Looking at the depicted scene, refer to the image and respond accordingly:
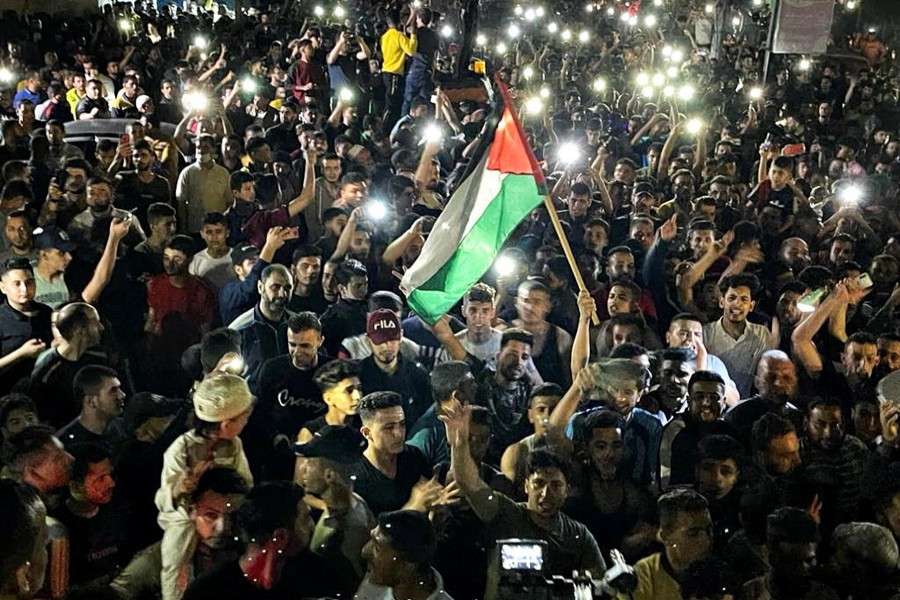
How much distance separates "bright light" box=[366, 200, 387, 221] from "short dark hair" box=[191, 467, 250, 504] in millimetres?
3927

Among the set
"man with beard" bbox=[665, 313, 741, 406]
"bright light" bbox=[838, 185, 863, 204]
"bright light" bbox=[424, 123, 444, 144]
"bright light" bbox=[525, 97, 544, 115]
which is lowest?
"man with beard" bbox=[665, 313, 741, 406]

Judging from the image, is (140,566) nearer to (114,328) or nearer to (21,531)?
(21,531)

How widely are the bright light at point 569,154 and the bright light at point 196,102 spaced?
402 centimetres

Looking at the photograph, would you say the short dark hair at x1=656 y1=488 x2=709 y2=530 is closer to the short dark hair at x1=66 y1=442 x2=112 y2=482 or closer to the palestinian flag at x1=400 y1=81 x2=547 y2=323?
the palestinian flag at x1=400 y1=81 x2=547 y2=323

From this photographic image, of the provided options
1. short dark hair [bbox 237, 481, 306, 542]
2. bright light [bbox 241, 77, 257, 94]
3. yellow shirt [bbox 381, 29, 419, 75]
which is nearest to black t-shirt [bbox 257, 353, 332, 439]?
short dark hair [bbox 237, 481, 306, 542]

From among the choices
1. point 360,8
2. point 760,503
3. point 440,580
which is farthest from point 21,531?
point 360,8

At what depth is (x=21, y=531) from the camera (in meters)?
→ 2.73

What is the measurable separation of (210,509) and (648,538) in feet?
6.40

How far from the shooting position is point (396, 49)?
13.4 metres

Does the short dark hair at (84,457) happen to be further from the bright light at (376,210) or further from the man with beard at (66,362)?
the bright light at (376,210)

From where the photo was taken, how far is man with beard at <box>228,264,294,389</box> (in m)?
5.68

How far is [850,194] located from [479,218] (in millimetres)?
5528

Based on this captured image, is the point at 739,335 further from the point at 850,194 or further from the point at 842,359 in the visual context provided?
the point at 850,194

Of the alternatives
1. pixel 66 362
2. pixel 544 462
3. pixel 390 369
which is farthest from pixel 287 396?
pixel 544 462
